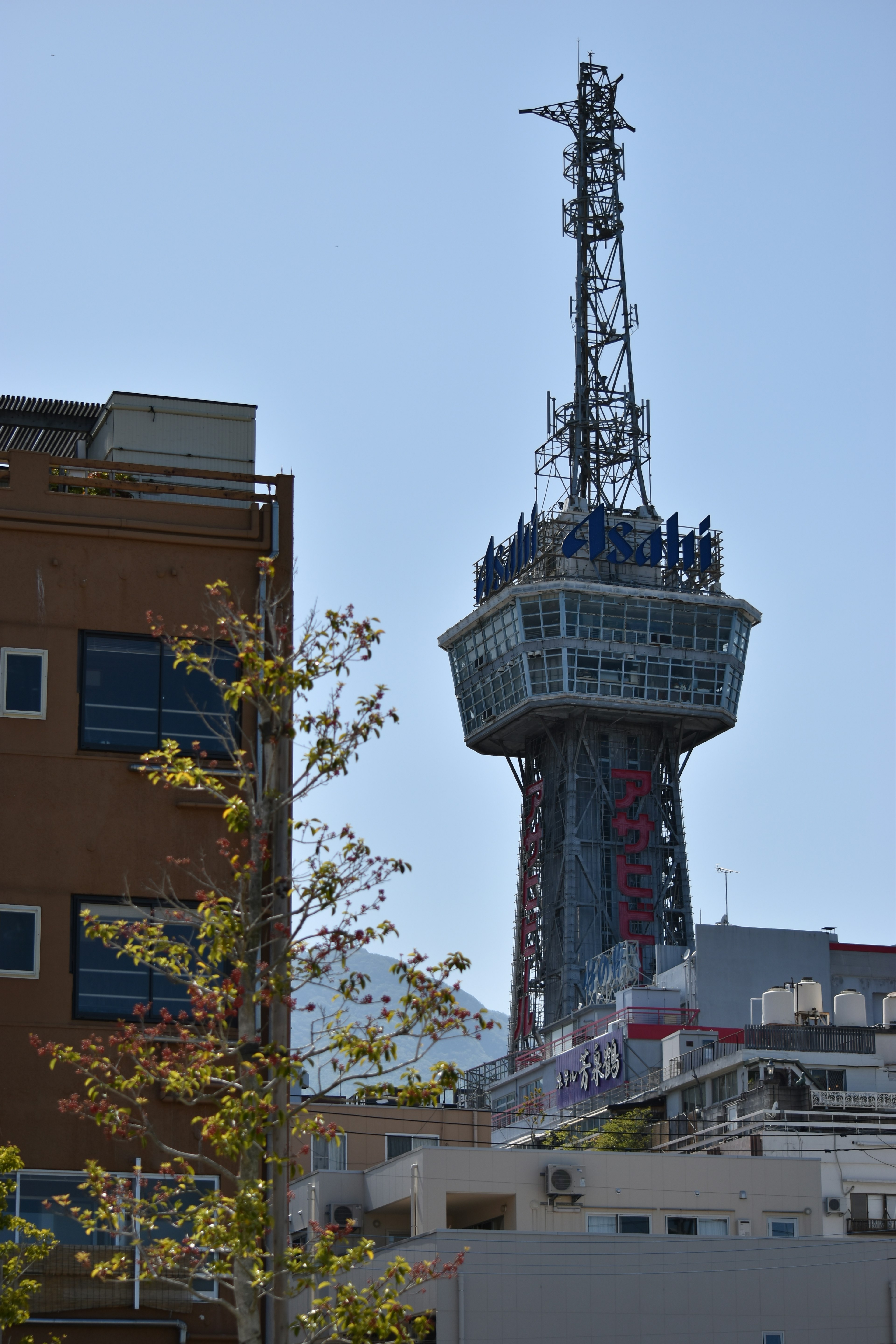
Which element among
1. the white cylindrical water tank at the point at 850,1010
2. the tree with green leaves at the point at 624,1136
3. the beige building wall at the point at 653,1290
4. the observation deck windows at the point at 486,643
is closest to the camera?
the beige building wall at the point at 653,1290

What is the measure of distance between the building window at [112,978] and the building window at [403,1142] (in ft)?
120

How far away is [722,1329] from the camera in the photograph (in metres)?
49.8

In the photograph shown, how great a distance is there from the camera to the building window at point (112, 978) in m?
29.4

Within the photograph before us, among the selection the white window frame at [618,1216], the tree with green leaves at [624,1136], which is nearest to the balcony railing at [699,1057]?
the tree with green leaves at [624,1136]

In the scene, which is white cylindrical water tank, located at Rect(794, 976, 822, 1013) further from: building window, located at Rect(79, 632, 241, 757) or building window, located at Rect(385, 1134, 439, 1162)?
building window, located at Rect(79, 632, 241, 757)

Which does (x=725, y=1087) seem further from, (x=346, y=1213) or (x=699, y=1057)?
(x=346, y=1213)

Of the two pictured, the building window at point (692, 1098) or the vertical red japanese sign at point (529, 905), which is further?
the vertical red japanese sign at point (529, 905)

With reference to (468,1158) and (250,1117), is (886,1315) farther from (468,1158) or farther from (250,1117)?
(250,1117)

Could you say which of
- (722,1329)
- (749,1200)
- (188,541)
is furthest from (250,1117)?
(749,1200)

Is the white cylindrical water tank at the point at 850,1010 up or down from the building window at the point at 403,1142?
up

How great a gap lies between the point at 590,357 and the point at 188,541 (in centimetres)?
14538

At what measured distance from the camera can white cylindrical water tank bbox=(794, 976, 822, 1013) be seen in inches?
3634

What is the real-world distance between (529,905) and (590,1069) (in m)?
34.9

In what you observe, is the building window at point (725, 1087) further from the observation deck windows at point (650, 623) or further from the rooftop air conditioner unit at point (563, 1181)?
the observation deck windows at point (650, 623)
